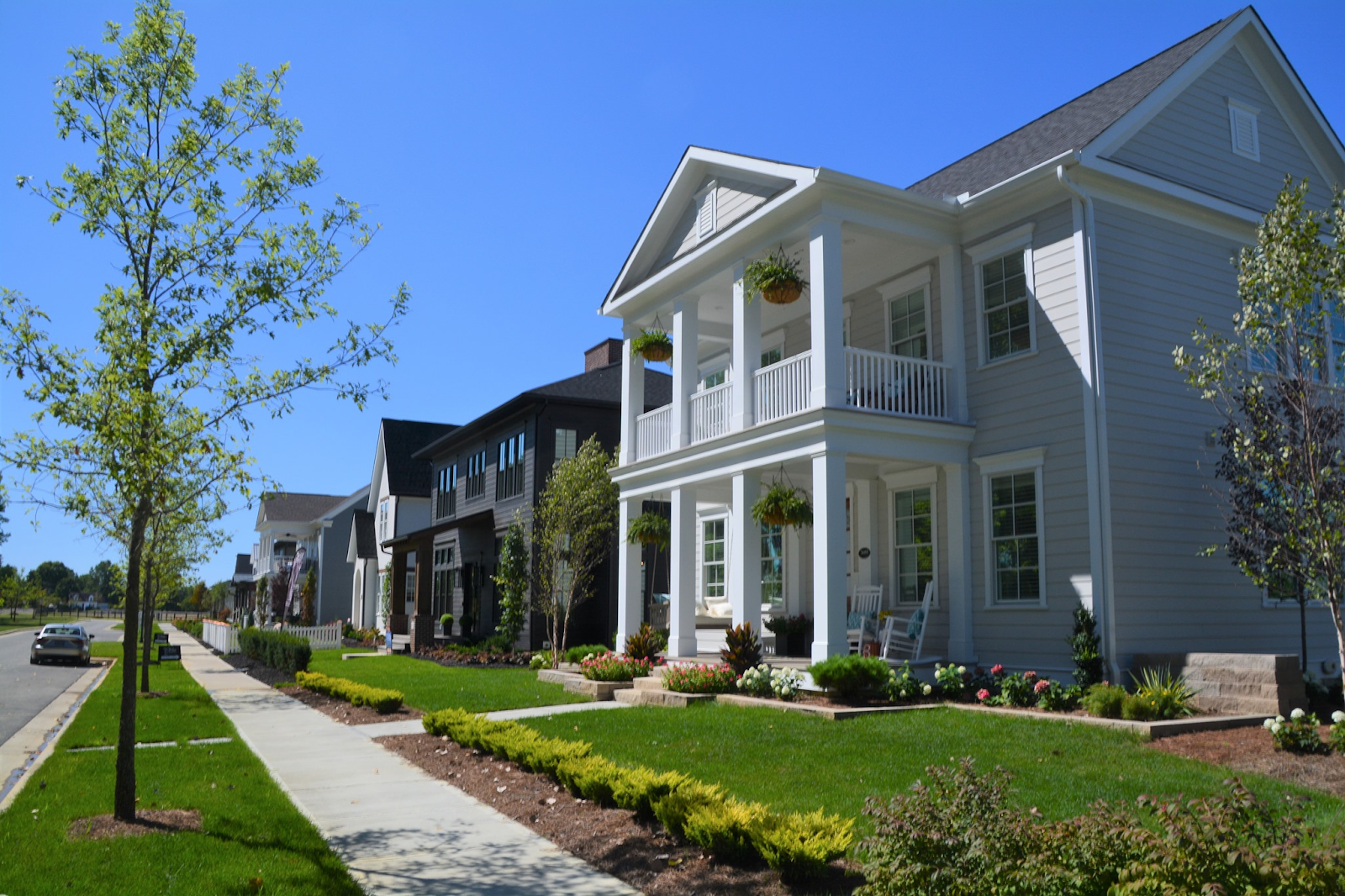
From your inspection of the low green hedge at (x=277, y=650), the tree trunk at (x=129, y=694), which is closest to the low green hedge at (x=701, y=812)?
the tree trunk at (x=129, y=694)

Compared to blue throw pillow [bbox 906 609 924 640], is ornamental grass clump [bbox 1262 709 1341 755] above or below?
below

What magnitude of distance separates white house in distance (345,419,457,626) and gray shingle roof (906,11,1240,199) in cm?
2900

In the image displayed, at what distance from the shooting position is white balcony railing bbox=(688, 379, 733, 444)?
1688 cm

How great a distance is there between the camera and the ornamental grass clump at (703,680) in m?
14.0

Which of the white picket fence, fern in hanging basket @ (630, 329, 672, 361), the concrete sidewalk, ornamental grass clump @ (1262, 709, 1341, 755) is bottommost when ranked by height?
the white picket fence

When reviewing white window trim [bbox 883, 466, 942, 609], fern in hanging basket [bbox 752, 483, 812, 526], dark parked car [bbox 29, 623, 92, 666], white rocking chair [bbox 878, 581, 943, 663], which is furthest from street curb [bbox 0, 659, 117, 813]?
white window trim [bbox 883, 466, 942, 609]

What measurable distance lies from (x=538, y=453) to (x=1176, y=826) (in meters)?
23.2

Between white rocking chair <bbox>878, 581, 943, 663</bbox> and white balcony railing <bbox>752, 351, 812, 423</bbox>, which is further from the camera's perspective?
white balcony railing <bbox>752, 351, 812, 423</bbox>

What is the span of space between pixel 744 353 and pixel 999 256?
406cm

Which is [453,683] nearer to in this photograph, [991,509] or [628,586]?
Answer: [628,586]

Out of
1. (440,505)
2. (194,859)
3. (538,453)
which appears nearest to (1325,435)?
(194,859)

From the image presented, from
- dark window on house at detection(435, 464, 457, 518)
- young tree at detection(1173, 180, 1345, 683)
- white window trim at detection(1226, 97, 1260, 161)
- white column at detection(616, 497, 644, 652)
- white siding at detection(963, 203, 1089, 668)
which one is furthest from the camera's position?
dark window on house at detection(435, 464, 457, 518)

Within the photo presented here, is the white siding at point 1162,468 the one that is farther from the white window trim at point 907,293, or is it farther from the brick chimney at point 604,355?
the brick chimney at point 604,355

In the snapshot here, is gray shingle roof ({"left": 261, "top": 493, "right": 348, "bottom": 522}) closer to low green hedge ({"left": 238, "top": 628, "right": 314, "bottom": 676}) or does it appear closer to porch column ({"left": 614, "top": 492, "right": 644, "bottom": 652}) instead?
low green hedge ({"left": 238, "top": 628, "right": 314, "bottom": 676})
